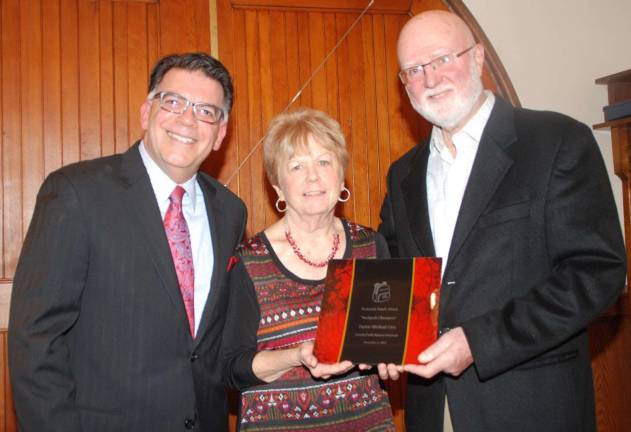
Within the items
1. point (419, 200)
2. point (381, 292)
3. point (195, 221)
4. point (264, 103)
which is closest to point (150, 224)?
point (195, 221)

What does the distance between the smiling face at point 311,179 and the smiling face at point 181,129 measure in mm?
291

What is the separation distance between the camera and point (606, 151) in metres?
3.07

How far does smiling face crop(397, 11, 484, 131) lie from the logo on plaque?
2.09ft

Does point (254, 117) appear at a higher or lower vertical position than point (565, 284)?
higher

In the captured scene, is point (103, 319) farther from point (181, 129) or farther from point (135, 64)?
point (135, 64)

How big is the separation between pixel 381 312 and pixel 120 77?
6.54 ft

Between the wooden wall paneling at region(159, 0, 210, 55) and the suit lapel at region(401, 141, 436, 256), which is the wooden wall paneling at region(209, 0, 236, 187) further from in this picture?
the suit lapel at region(401, 141, 436, 256)

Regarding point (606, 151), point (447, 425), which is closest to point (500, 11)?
point (606, 151)

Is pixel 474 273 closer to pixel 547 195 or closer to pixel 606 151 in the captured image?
pixel 547 195

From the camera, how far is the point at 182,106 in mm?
1904

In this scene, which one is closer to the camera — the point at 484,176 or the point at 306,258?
the point at 484,176

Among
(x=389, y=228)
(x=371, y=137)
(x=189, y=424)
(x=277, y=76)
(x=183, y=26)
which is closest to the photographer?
(x=189, y=424)

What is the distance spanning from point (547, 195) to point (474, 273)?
0.99 ft

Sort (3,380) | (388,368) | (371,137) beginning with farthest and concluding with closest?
1. (371,137)
2. (3,380)
3. (388,368)
